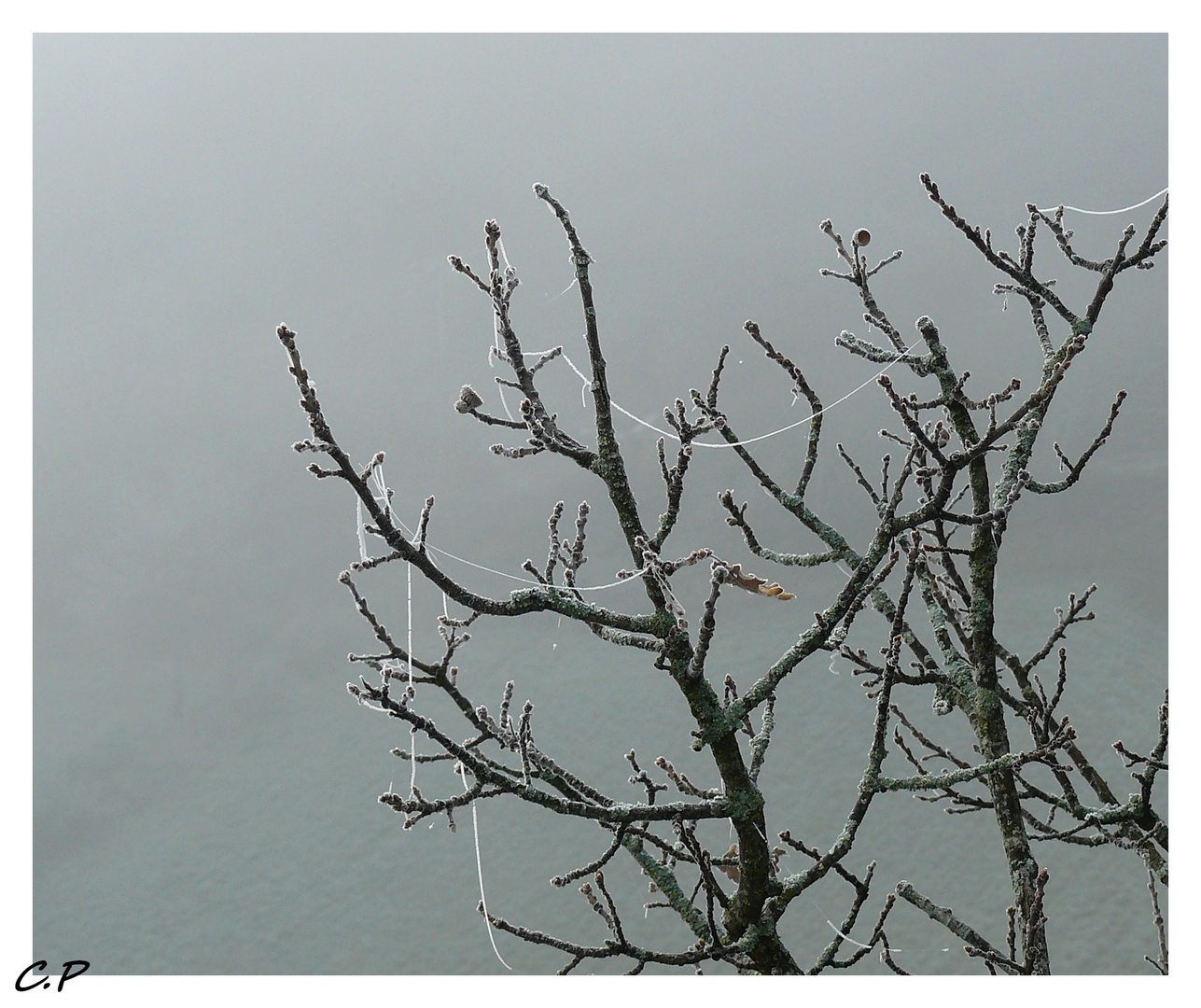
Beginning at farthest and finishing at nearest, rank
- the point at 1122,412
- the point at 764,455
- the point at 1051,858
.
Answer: the point at 1122,412 < the point at 764,455 < the point at 1051,858

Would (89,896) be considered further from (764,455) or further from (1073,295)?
(1073,295)

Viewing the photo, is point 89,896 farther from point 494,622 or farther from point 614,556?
point 614,556

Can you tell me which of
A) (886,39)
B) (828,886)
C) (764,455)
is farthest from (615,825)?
(886,39)

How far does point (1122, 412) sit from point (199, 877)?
4138mm

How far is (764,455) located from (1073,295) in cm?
170

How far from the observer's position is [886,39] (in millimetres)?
4387

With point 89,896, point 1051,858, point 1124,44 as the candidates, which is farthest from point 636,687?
point 1124,44

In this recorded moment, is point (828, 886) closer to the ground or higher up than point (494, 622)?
closer to the ground

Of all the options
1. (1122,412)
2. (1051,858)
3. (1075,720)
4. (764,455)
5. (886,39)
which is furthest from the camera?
(886,39)

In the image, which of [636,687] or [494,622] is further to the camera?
[494,622]

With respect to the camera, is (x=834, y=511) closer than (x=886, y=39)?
Yes

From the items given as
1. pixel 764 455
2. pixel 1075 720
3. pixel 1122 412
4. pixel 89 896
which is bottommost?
pixel 89 896

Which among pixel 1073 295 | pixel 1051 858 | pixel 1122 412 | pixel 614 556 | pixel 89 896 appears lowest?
pixel 89 896

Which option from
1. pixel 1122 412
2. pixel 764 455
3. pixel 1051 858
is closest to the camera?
pixel 1051 858
